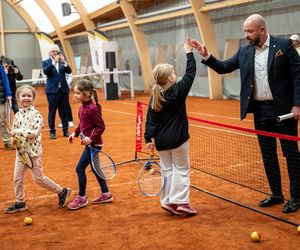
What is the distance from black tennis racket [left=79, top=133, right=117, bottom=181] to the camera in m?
4.84

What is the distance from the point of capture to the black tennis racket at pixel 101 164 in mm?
4843

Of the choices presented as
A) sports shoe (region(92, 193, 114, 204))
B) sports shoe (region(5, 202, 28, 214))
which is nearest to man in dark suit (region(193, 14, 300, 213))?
sports shoe (region(92, 193, 114, 204))

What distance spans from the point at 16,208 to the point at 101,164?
3.43ft

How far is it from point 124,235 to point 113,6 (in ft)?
61.3

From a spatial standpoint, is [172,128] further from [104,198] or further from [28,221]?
[28,221]

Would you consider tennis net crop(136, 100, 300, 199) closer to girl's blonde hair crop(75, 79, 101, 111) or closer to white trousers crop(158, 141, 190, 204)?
white trousers crop(158, 141, 190, 204)

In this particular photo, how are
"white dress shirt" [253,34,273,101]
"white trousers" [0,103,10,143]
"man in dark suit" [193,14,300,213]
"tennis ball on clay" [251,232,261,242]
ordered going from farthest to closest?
"white trousers" [0,103,10,143] < "white dress shirt" [253,34,273,101] < "man in dark suit" [193,14,300,213] < "tennis ball on clay" [251,232,261,242]

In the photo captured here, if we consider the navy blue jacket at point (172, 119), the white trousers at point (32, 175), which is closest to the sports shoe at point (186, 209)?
the navy blue jacket at point (172, 119)

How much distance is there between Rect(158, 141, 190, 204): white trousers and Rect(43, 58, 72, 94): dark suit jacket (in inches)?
227

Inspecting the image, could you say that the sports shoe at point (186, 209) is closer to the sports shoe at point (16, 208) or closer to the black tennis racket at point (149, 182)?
the black tennis racket at point (149, 182)

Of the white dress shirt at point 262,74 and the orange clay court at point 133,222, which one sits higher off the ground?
the white dress shirt at point 262,74

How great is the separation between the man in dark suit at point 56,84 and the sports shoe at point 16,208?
16.3ft

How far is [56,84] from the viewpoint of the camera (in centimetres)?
970

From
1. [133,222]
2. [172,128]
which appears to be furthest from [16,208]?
[172,128]
